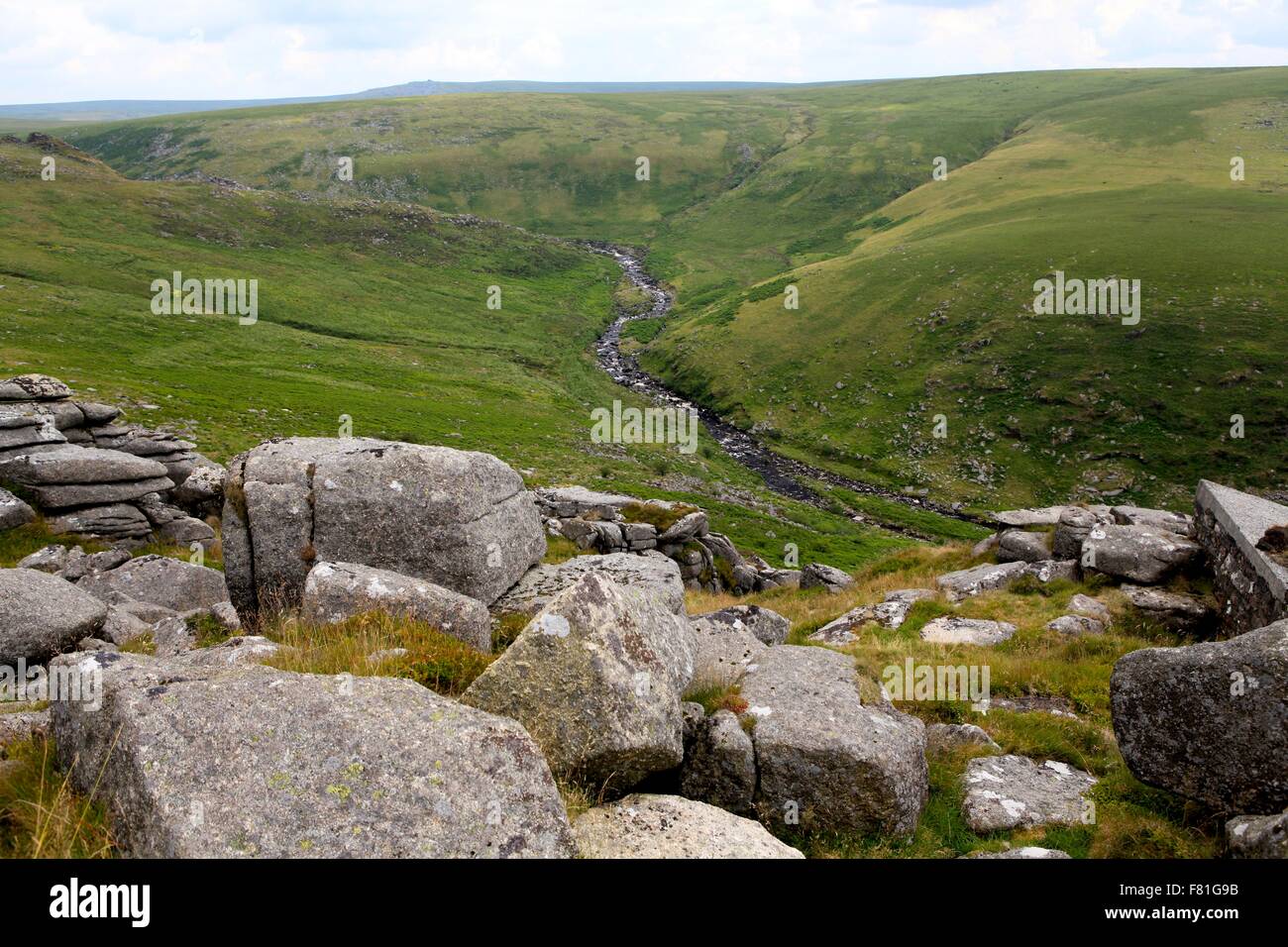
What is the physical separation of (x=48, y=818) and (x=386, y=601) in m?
6.41

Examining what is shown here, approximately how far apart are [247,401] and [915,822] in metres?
69.9

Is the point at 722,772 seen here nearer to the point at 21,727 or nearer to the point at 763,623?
the point at 21,727

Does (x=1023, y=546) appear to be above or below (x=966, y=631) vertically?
above

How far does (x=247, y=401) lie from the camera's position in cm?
6719

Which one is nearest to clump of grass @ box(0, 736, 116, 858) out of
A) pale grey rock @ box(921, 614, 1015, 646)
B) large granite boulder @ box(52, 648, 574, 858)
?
A: large granite boulder @ box(52, 648, 574, 858)

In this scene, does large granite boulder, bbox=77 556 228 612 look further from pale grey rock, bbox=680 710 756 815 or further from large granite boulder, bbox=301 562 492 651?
pale grey rock, bbox=680 710 756 815

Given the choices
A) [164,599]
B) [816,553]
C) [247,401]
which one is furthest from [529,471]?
[164,599]

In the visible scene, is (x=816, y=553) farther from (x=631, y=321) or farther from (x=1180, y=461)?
(x=631, y=321)

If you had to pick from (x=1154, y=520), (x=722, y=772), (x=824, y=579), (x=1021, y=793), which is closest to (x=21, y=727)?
(x=722, y=772)

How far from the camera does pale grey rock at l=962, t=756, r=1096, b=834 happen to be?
421 inches

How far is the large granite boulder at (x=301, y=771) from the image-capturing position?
670 centimetres

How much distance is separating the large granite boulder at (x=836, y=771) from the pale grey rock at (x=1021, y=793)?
2.94 ft

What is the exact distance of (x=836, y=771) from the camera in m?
10.4
